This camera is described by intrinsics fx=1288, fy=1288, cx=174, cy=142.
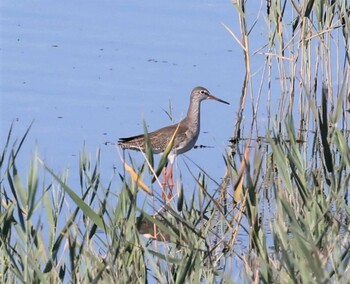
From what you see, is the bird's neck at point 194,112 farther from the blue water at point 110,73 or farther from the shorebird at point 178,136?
the blue water at point 110,73

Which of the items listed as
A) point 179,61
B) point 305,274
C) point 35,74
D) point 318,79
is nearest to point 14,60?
point 35,74

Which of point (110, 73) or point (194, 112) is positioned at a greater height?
point (110, 73)

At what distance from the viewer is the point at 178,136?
8430 millimetres

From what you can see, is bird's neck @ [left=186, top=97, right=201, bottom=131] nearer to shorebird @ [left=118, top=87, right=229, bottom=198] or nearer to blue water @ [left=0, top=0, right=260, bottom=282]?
shorebird @ [left=118, top=87, right=229, bottom=198]

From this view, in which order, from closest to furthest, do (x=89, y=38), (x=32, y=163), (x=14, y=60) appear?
(x=32, y=163)
(x=14, y=60)
(x=89, y=38)

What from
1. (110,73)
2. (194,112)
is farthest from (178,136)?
(110,73)

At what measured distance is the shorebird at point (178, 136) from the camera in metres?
7.96

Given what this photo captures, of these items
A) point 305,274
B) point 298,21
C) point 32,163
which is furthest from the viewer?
point 298,21

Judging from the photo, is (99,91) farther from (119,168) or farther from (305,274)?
(305,274)

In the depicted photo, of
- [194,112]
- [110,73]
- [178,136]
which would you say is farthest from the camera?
[110,73]

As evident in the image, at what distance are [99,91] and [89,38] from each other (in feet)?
5.72

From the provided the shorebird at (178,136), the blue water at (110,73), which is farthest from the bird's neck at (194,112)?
the blue water at (110,73)

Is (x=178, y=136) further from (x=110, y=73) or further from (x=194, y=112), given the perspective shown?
(x=110, y=73)

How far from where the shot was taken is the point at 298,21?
8180mm
